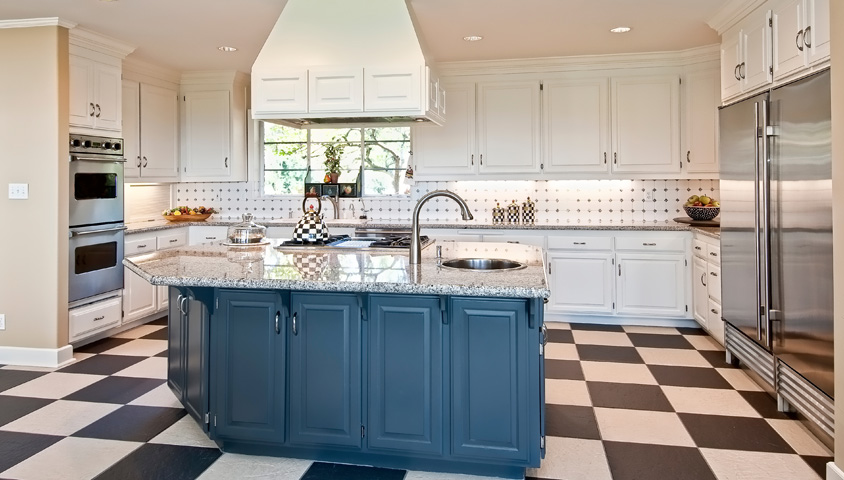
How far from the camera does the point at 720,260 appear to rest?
402cm

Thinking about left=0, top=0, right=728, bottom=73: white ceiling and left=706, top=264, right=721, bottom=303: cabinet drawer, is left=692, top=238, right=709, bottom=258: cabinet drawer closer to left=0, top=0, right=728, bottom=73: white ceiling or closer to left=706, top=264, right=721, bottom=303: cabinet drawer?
left=706, top=264, right=721, bottom=303: cabinet drawer

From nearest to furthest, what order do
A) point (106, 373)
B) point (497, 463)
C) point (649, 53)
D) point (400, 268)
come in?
point (497, 463)
point (400, 268)
point (106, 373)
point (649, 53)

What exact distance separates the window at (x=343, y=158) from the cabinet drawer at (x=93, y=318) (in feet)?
6.74

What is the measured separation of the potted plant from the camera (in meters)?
5.98

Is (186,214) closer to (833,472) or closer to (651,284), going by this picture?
(651,284)

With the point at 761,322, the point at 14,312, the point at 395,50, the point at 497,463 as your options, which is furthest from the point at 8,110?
the point at 761,322

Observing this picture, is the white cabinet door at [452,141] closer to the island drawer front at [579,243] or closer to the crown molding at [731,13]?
the island drawer front at [579,243]

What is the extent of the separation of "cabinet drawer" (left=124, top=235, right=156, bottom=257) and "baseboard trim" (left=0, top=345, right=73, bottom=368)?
38.1 inches

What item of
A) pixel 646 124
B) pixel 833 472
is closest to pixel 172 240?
pixel 646 124

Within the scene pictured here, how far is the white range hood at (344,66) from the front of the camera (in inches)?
131

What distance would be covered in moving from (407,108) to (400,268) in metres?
1.10

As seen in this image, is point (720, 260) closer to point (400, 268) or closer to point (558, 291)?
point (558, 291)

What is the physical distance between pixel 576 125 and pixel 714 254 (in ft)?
5.52

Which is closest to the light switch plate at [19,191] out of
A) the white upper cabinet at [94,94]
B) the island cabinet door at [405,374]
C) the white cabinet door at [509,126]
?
the white upper cabinet at [94,94]
